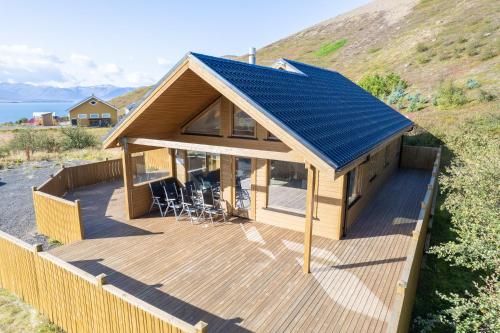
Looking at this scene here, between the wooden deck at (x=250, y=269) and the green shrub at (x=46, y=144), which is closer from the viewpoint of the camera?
the wooden deck at (x=250, y=269)

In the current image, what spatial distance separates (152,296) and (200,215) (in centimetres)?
389

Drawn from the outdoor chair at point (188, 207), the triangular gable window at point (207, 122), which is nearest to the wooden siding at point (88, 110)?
the triangular gable window at point (207, 122)

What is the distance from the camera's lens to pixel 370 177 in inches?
436

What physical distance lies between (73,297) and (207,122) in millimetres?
6105

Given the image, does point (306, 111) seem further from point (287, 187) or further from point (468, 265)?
point (468, 265)

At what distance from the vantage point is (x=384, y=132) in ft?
35.9

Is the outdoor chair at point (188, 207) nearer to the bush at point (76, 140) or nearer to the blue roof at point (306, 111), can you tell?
the blue roof at point (306, 111)

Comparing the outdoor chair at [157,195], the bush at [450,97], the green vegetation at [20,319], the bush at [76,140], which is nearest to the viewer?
the green vegetation at [20,319]

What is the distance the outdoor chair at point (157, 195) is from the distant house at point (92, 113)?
4669 centimetres

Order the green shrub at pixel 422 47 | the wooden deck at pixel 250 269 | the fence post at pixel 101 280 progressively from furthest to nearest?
the green shrub at pixel 422 47 → the wooden deck at pixel 250 269 → the fence post at pixel 101 280

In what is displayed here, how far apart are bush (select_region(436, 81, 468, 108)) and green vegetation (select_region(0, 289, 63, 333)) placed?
2746 cm

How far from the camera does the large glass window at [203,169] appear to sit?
10.7 metres

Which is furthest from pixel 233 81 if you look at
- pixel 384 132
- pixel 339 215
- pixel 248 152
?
pixel 384 132

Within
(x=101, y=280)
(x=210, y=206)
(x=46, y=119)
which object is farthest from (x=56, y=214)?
(x=46, y=119)
